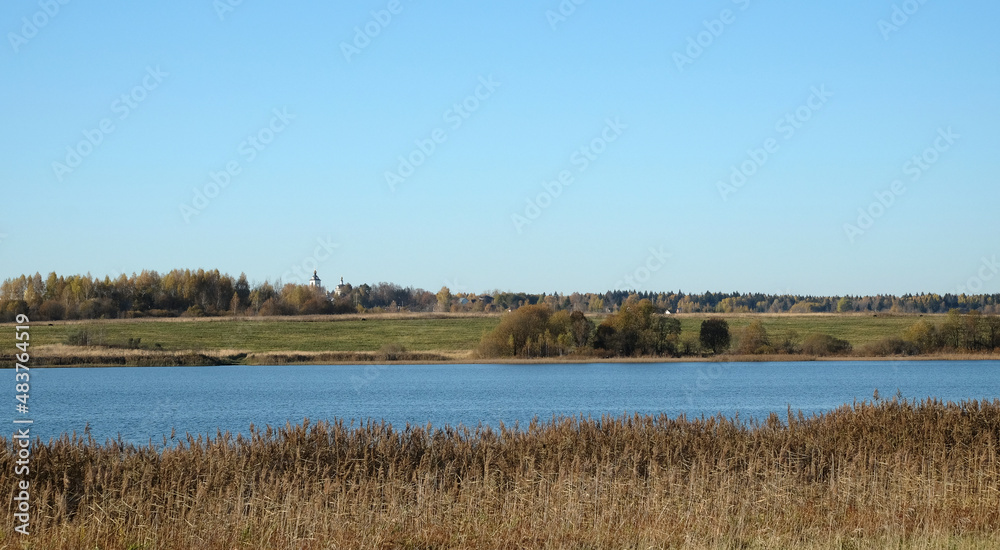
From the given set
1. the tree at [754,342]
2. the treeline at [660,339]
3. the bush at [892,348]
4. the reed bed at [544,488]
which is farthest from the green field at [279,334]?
the reed bed at [544,488]

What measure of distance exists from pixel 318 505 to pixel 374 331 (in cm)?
8541

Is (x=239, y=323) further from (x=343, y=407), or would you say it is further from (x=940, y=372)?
(x=940, y=372)

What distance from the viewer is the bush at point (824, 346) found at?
8319 centimetres

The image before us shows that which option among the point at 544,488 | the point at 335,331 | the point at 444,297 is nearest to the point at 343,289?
the point at 444,297

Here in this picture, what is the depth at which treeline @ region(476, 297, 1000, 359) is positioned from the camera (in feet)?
261

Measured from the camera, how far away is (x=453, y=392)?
165 feet

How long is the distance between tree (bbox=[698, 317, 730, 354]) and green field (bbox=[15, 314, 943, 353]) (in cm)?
224

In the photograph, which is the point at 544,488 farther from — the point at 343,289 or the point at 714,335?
the point at 343,289

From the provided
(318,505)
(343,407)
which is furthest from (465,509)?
(343,407)

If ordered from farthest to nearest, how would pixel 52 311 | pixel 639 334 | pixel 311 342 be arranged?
pixel 52 311 < pixel 311 342 < pixel 639 334

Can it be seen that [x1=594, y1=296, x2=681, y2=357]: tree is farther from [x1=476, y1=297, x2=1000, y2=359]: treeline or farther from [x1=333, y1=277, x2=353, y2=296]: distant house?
[x1=333, y1=277, x2=353, y2=296]: distant house

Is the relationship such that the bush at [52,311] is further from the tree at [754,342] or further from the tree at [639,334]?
the tree at [754,342]

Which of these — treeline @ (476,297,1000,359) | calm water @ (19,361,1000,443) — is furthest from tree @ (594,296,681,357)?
calm water @ (19,361,1000,443)

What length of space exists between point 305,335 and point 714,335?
1561 inches
